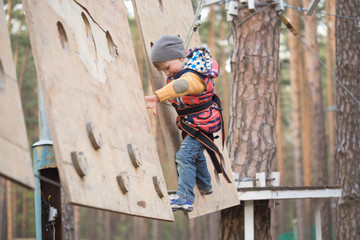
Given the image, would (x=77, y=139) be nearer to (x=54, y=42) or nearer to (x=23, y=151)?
(x=23, y=151)

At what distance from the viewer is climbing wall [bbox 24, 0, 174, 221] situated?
284cm

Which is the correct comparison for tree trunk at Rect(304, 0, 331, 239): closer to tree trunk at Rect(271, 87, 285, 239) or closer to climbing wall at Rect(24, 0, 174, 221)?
tree trunk at Rect(271, 87, 285, 239)

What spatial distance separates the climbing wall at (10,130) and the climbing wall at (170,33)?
1.78 meters

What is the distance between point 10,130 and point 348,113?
798 cm

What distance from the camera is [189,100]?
171 inches

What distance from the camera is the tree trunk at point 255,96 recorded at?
22.8 feet

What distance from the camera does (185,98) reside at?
4340mm

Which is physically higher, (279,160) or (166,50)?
(166,50)

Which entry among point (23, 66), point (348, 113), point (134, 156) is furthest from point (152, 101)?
point (23, 66)

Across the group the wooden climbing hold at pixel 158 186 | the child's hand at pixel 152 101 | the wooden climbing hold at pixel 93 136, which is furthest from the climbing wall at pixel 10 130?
the child's hand at pixel 152 101

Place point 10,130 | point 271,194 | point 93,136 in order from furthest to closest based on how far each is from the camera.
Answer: point 271,194 → point 93,136 → point 10,130

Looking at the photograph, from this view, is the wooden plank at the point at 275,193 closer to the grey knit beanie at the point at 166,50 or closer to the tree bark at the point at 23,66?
the grey knit beanie at the point at 166,50

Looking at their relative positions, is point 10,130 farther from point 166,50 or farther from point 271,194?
point 271,194

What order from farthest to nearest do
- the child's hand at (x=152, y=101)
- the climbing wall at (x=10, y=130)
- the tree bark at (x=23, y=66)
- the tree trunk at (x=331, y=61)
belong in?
the tree bark at (x=23, y=66), the tree trunk at (x=331, y=61), the child's hand at (x=152, y=101), the climbing wall at (x=10, y=130)
